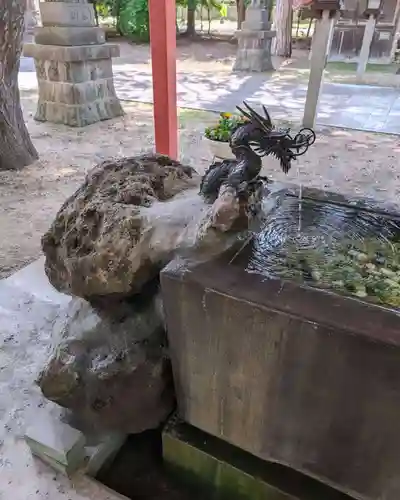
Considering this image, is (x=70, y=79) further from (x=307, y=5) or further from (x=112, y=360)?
(x=112, y=360)

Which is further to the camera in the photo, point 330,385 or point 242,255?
point 242,255

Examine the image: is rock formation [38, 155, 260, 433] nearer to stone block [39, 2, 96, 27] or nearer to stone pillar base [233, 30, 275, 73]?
stone block [39, 2, 96, 27]

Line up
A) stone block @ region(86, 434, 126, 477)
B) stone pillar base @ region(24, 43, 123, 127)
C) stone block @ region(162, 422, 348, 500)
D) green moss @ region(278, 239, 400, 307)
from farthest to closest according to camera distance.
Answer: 1. stone pillar base @ region(24, 43, 123, 127)
2. stone block @ region(86, 434, 126, 477)
3. stone block @ region(162, 422, 348, 500)
4. green moss @ region(278, 239, 400, 307)

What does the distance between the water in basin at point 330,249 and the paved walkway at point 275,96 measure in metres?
4.76

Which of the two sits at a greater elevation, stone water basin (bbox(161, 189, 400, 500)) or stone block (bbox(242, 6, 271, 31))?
stone block (bbox(242, 6, 271, 31))

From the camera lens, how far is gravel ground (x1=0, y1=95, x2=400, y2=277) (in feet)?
11.7

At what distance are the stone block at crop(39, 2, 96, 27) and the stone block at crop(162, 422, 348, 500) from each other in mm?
5654

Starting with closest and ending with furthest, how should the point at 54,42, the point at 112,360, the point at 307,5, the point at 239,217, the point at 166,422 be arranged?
the point at 239,217, the point at 112,360, the point at 166,422, the point at 307,5, the point at 54,42

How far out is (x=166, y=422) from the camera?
1.70 meters

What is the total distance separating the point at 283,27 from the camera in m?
11.8

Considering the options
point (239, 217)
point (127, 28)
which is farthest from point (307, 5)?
point (127, 28)

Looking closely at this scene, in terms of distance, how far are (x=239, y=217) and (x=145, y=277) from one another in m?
0.40

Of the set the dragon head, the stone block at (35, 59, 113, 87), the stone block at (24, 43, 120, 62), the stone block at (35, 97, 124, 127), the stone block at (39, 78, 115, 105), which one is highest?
the dragon head

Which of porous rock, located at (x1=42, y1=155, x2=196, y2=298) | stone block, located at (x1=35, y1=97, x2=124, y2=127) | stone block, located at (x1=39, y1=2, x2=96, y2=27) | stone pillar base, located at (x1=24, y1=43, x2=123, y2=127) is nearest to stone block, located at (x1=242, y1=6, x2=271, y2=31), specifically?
stone pillar base, located at (x1=24, y1=43, x2=123, y2=127)
